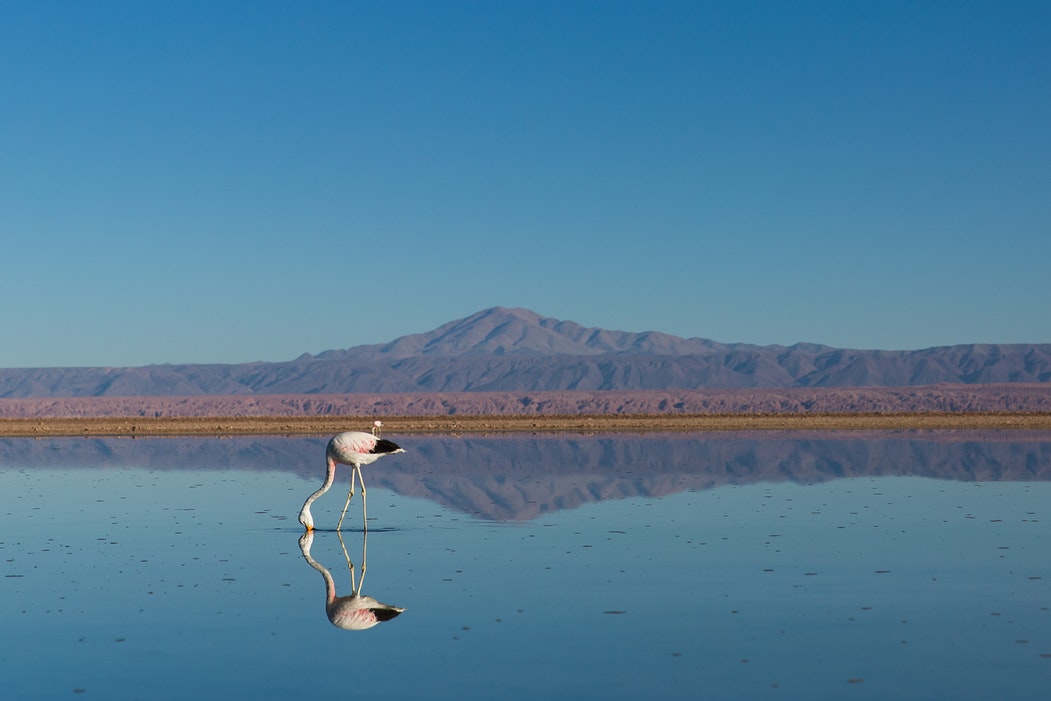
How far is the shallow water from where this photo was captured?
10.4 metres

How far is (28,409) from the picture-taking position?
17475 centimetres

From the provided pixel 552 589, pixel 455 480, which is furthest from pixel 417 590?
pixel 455 480

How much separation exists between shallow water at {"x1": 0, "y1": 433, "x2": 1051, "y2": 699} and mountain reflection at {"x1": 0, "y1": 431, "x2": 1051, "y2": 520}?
0.38 m

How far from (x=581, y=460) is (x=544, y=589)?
2384 cm

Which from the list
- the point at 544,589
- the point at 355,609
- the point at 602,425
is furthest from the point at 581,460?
the point at 602,425

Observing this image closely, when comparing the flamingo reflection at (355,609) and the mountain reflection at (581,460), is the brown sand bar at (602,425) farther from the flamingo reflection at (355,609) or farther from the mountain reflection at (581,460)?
the flamingo reflection at (355,609)

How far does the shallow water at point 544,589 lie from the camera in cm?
1044

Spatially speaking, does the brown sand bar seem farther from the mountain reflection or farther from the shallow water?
the shallow water

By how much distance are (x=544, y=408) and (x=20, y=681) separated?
455 ft

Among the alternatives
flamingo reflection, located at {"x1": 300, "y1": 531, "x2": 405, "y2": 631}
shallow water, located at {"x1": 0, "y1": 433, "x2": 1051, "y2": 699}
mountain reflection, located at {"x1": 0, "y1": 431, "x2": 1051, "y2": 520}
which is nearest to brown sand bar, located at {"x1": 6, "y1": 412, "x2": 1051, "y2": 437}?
mountain reflection, located at {"x1": 0, "y1": 431, "x2": 1051, "y2": 520}

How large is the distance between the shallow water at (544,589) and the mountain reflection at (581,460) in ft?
1.25

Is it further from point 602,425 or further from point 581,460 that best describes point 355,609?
point 602,425

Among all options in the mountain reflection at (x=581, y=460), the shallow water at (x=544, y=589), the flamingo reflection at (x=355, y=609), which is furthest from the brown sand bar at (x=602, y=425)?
the flamingo reflection at (x=355, y=609)

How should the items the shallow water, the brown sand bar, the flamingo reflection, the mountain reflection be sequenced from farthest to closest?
the brown sand bar
the mountain reflection
the flamingo reflection
the shallow water
